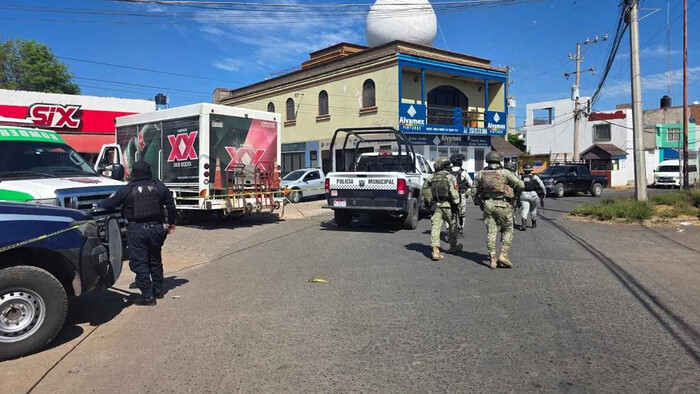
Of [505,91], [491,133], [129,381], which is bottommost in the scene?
[129,381]

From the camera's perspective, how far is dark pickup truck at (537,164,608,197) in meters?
24.4

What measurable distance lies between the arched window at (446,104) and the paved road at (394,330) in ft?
73.6

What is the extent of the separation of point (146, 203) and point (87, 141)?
62.9 ft

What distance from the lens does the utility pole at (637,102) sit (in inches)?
571

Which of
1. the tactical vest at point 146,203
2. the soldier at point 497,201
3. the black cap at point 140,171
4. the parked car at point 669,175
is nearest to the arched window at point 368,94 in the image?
the parked car at point 669,175

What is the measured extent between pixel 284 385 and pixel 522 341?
209 cm

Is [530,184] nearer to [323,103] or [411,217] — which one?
[411,217]

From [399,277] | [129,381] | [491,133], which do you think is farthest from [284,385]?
[491,133]

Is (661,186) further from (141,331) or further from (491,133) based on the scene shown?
(141,331)

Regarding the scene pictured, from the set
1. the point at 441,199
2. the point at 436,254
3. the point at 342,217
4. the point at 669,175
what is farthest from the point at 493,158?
the point at 669,175

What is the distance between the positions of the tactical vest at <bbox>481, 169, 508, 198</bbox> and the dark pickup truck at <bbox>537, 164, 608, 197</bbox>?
17542mm

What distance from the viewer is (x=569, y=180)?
24.9 meters

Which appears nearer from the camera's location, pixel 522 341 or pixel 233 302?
pixel 522 341

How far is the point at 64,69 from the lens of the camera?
3753 centimetres
